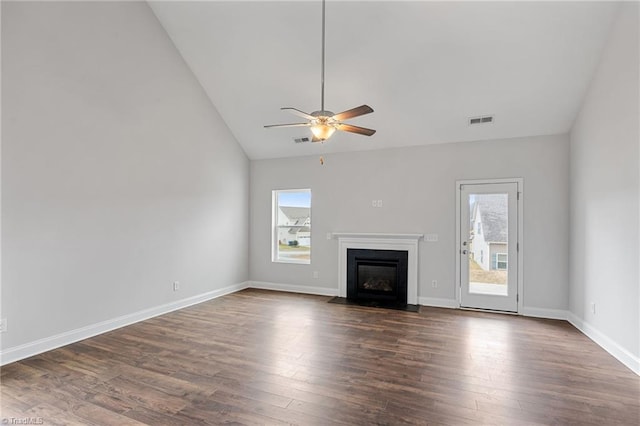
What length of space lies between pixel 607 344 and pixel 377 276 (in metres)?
3.13

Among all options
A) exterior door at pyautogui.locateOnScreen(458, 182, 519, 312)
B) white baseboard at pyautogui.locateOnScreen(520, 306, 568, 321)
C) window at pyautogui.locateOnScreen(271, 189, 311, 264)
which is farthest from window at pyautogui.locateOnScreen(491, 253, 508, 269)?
window at pyautogui.locateOnScreen(271, 189, 311, 264)

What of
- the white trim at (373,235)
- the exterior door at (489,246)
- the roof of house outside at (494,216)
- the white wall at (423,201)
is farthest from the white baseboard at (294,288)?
the roof of house outside at (494,216)

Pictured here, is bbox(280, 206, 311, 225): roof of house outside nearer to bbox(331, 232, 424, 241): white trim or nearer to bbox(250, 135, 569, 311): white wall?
bbox(250, 135, 569, 311): white wall

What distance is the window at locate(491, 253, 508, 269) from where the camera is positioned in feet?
16.3

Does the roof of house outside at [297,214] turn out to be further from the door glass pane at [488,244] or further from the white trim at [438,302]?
the door glass pane at [488,244]

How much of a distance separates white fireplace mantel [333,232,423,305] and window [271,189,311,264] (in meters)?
0.74

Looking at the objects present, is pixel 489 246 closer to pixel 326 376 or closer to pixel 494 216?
pixel 494 216

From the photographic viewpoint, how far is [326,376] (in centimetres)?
291

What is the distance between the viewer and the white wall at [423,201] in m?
4.77

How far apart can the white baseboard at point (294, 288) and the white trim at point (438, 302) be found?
5.19 ft

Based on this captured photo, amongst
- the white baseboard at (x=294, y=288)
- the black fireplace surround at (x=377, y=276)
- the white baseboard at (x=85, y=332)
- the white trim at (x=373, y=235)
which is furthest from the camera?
the white baseboard at (x=294, y=288)

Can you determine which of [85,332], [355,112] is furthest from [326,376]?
[85,332]

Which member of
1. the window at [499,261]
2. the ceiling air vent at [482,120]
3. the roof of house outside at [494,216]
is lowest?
the window at [499,261]

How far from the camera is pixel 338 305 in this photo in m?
5.41
